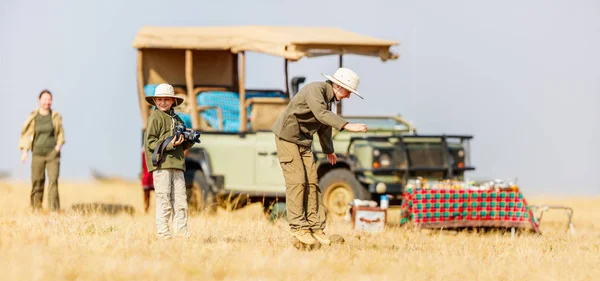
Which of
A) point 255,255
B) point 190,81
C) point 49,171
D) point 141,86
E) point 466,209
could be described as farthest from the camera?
point 141,86

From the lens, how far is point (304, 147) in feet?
39.3

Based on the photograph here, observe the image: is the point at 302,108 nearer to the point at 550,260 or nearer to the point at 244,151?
the point at 550,260

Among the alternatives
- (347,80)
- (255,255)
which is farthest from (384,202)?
(255,255)

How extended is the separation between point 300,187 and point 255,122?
7055mm

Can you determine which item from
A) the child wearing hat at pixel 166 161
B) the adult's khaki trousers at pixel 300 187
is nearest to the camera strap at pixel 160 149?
the child wearing hat at pixel 166 161

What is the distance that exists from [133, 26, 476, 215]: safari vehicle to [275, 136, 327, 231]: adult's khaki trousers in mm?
4276

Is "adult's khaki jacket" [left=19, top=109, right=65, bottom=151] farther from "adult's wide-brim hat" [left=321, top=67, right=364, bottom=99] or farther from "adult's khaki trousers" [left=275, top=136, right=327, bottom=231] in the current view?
"adult's wide-brim hat" [left=321, top=67, right=364, bottom=99]

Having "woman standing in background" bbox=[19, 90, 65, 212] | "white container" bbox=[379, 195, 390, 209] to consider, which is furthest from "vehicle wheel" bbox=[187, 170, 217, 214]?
"white container" bbox=[379, 195, 390, 209]

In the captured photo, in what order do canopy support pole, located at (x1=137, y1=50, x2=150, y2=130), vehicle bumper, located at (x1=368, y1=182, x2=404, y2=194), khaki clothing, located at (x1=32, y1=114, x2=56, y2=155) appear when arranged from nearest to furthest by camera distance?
1. vehicle bumper, located at (x1=368, y1=182, x2=404, y2=194)
2. khaki clothing, located at (x1=32, y1=114, x2=56, y2=155)
3. canopy support pole, located at (x1=137, y1=50, x2=150, y2=130)

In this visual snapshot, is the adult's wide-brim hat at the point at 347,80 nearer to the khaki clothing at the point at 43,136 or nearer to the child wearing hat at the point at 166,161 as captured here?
the child wearing hat at the point at 166,161

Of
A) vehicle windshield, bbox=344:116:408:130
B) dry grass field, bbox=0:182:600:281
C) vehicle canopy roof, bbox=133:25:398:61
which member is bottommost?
dry grass field, bbox=0:182:600:281

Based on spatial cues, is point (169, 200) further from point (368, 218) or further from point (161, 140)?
point (368, 218)

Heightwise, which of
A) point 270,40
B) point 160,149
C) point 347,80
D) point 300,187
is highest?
point 270,40

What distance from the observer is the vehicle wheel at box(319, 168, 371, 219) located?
55.6 feet
